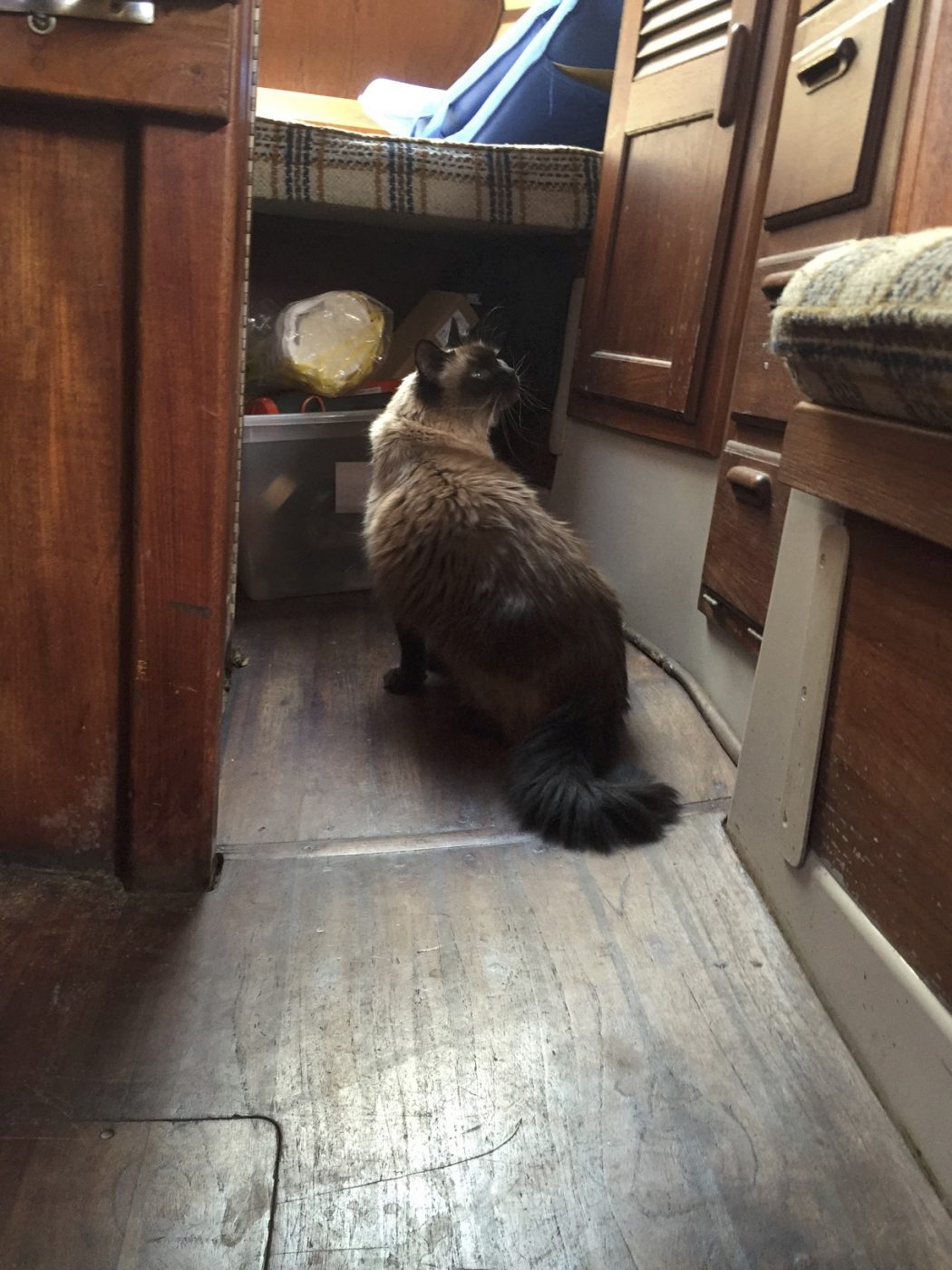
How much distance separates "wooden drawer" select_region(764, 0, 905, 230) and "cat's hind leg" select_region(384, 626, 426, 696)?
82 centimetres

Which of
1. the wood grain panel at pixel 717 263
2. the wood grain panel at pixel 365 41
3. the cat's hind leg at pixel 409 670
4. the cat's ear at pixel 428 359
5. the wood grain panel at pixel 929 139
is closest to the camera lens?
the wood grain panel at pixel 929 139

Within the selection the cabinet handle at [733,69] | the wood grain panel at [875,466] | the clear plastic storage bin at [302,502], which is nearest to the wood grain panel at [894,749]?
the wood grain panel at [875,466]

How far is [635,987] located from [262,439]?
1.30 metres

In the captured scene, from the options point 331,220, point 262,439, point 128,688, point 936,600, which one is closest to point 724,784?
point 936,600

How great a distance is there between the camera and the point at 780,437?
48.9 inches

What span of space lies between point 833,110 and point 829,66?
56 mm

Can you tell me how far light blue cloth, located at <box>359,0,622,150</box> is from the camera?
5.98ft

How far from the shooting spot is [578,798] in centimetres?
109

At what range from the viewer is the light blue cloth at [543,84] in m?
1.82

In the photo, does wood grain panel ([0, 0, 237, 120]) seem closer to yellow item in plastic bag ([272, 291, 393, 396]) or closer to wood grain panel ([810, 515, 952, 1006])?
wood grain panel ([810, 515, 952, 1006])

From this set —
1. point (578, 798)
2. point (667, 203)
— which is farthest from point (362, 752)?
point (667, 203)

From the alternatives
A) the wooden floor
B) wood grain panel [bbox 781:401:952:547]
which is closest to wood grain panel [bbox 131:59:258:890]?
the wooden floor

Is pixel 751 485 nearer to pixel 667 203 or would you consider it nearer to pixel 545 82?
pixel 667 203

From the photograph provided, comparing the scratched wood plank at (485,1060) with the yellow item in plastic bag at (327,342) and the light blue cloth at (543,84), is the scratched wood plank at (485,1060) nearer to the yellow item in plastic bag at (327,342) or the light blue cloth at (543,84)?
the yellow item in plastic bag at (327,342)
